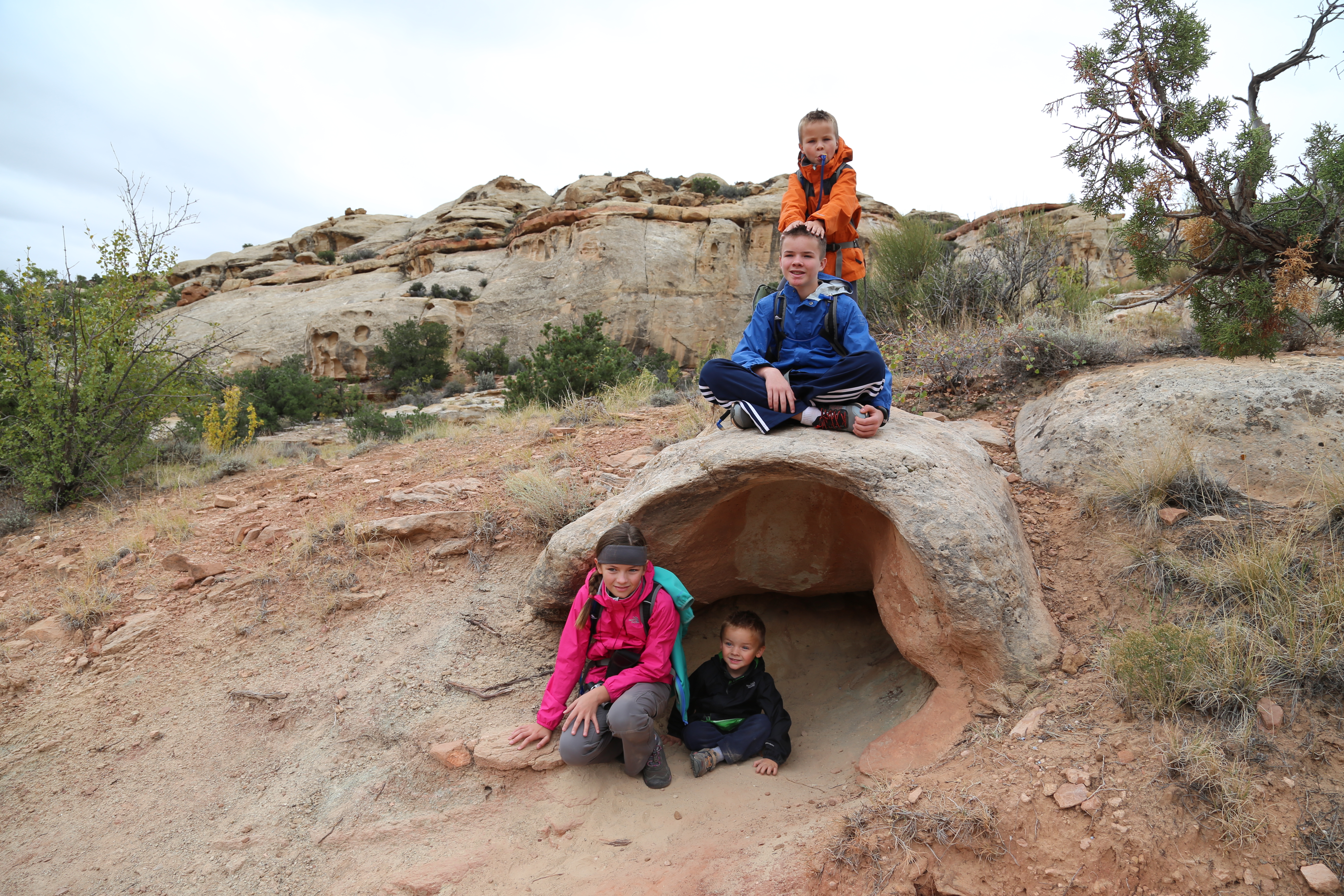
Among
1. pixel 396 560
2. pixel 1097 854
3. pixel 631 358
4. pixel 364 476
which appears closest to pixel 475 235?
pixel 631 358

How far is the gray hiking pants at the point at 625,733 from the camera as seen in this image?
122 inches

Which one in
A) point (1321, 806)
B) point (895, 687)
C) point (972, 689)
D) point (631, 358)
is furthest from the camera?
→ point (631, 358)

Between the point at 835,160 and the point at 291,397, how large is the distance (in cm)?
1366

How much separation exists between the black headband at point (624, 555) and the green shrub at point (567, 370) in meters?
6.31

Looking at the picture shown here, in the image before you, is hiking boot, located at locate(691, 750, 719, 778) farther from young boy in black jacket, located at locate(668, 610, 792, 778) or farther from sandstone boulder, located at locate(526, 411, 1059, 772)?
sandstone boulder, located at locate(526, 411, 1059, 772)

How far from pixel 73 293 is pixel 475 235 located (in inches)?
745

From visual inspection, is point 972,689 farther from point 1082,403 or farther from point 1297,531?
point 1082,403

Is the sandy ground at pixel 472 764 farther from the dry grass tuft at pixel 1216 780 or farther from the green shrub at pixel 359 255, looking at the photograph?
the green shrub at pixel 359 255

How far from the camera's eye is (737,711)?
3562mm

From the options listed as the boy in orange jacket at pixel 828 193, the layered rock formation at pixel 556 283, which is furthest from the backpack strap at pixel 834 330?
the layered rock formation at pixel 556 283

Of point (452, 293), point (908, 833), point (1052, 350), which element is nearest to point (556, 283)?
point (452, 293)

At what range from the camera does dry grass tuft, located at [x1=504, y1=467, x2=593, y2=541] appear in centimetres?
458

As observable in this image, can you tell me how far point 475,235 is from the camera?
81.0 feet

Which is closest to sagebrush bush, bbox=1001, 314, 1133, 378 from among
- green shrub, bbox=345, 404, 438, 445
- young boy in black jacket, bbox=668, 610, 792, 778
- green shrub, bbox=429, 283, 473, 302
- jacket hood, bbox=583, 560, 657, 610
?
young boy in black jacket, bbox=668, 610, 792, 778
